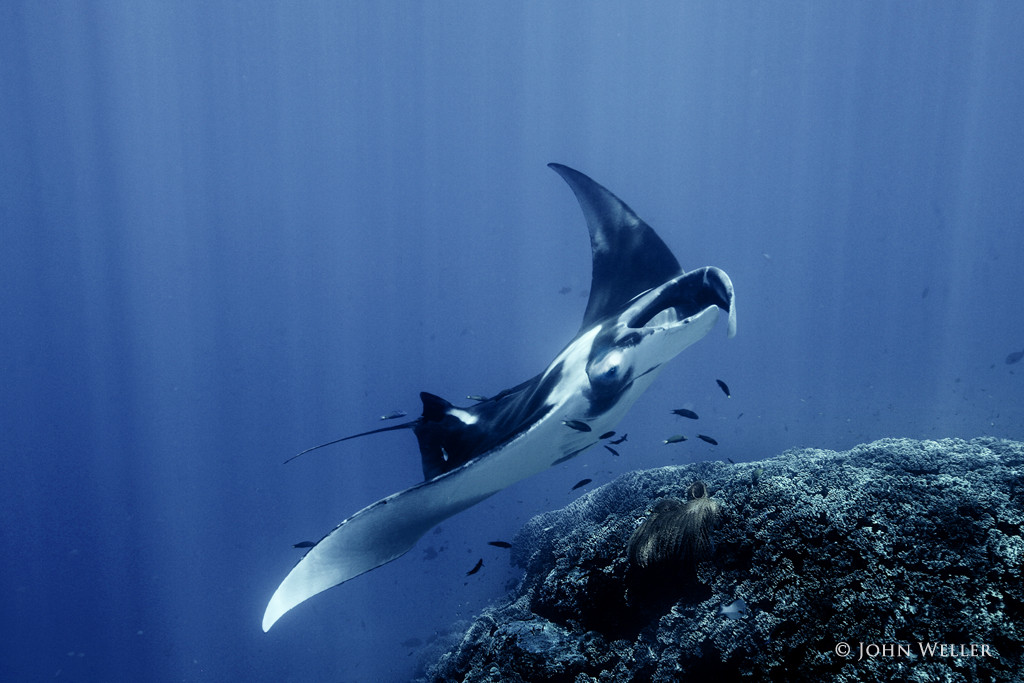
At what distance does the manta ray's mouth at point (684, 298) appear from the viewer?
2246 millimetres

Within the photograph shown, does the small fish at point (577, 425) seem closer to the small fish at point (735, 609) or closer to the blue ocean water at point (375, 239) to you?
the small fish at point (735, 609)

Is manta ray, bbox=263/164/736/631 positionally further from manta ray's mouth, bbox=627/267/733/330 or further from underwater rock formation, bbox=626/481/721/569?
underwater rock formation, bbox=626/481/721/569

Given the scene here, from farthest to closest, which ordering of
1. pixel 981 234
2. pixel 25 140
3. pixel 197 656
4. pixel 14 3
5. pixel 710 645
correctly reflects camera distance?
pixel 981 234 → pixel 25 140 → pixel 14 3 → pixel 197 656 → pixel 710 645

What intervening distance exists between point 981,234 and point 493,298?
72087 millimetres

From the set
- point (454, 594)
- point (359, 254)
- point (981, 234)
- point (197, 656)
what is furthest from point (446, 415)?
point (981, 234)

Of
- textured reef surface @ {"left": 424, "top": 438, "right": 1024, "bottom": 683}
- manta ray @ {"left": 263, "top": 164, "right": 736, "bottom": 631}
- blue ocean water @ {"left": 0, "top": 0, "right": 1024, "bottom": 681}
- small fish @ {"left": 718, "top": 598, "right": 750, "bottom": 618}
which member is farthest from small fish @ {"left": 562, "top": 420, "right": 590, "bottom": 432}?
blue ocean water @ {"left": 0, "top": 0, "right": 1024, "bottom": 681}

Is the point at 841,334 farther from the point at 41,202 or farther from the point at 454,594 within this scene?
the point at 41,202

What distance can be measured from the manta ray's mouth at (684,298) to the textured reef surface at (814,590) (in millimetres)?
978

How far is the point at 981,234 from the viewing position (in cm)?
6888

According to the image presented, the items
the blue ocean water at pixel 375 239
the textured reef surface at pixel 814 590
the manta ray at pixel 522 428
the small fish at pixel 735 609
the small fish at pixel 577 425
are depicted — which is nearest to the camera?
the textured reef surface at pixel 814 590

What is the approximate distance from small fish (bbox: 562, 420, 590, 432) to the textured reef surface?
0.67m

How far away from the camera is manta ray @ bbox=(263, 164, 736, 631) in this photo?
217 cm

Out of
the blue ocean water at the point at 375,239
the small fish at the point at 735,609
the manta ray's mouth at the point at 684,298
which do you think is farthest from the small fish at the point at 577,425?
the blue ocean water at the point at 375,239

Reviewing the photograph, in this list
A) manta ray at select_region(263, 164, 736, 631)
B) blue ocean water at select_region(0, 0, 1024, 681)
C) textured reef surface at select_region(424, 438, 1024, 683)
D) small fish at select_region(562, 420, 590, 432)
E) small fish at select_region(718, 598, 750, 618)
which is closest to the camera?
textured reef surface at select_region(424, 438, 1024, 683)
